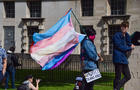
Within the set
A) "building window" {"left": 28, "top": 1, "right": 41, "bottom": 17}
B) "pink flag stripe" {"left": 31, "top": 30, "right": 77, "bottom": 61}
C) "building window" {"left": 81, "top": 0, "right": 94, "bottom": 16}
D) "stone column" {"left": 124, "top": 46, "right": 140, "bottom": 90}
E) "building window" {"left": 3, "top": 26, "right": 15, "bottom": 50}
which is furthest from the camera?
"building window" {"left": 3, "top": 26, "right": 15, "bottom": 50}

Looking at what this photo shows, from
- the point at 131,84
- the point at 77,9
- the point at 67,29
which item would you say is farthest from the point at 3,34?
the point at 131,84

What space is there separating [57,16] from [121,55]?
21.2m

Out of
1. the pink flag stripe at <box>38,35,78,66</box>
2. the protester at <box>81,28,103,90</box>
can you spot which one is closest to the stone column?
the protester at <box>81,28,103,90</box>

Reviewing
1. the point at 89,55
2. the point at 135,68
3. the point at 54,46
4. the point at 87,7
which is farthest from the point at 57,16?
the point at 89,55

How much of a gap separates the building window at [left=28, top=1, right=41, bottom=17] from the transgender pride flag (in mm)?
19826

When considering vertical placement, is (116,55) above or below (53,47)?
below

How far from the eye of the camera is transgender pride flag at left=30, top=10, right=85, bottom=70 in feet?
35.9

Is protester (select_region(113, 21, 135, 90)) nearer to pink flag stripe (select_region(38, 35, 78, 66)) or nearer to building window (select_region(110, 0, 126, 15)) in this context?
pink flag stripe (select_region(38, 35, 78, 66))

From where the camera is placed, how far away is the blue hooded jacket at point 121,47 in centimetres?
941

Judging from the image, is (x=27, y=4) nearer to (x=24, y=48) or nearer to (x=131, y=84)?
(x=24, y=48)

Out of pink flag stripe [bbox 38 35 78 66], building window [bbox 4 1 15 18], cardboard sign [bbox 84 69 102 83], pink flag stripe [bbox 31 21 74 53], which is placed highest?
building window [bbox 4 1 15 18]

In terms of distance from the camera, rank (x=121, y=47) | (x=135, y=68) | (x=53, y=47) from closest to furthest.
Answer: (x=121, y=47) → (x=135, y=68) → (x=53, y=47)

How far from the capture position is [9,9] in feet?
104

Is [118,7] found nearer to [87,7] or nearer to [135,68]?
[87,7]
